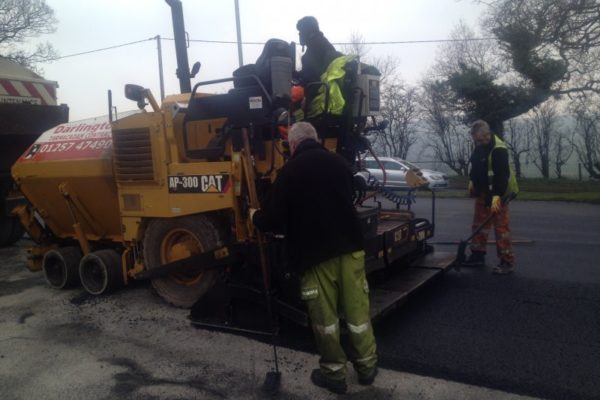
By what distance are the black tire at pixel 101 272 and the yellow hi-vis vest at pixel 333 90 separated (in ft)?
9.15

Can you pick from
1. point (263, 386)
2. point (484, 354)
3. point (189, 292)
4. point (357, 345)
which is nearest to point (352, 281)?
point (357, 345)

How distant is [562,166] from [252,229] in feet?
95.3

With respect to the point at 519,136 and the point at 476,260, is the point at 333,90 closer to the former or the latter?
the point at 476,260

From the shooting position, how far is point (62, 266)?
21.9 feet

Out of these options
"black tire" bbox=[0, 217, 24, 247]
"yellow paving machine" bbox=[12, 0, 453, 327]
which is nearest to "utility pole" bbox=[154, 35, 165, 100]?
"black tire" bbox=[0, 217, 24, 247]

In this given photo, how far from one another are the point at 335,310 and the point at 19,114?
6106 millimetres

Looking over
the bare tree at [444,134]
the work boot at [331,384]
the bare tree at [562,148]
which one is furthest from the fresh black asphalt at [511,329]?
the bare tree at [562,148]

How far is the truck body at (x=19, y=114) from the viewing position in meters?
7.95

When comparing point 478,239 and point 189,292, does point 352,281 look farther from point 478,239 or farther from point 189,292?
point 478,239

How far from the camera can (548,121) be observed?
97.1 feet

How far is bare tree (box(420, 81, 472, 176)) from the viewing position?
29891mm

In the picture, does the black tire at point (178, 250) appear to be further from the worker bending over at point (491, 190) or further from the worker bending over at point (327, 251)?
the worker bending over at point (491, 190)

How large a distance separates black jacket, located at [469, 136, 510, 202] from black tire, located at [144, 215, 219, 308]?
3.26 metres

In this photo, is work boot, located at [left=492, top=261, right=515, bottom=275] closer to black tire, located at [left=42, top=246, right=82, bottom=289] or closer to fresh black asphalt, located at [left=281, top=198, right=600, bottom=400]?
fresh black asphalt, located at [left=281, top=198, right=600, bottom=400]
